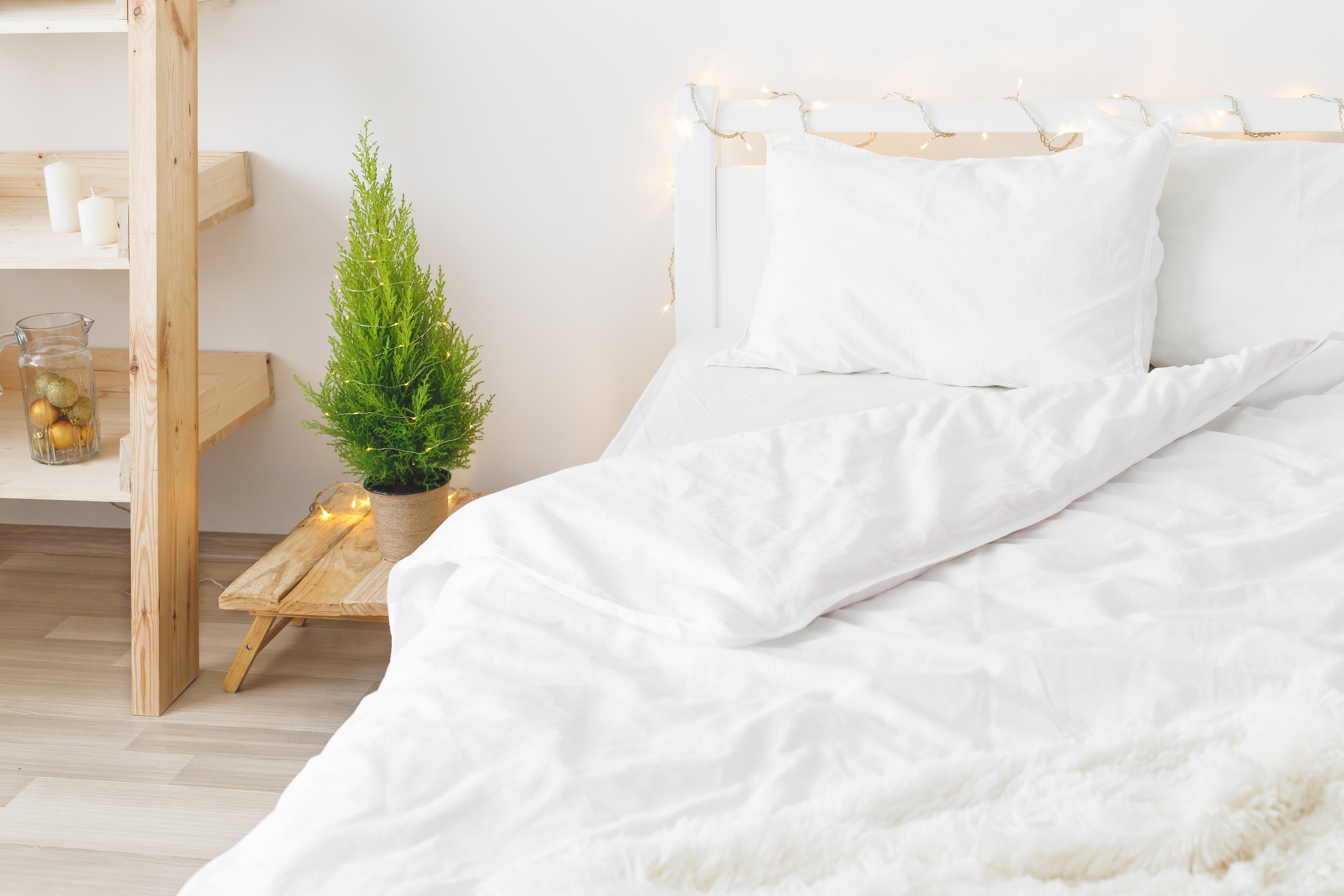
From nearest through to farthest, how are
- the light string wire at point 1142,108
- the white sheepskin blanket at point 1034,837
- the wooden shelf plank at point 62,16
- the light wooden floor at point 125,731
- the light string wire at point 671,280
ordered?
the white sheepskin blanket at point 1034,837
the light wooden floor at point 125,731
the wooden shelf plank at point 62,16
the light string wire at point 1142,108
the light string wire at point 671,280

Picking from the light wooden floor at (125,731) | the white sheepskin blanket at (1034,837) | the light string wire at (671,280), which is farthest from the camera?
the light string wire at (671,280)

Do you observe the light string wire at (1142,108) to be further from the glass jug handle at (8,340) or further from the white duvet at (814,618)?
the glass jug handle at (8,340)

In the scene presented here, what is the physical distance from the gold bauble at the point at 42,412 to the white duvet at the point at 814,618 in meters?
1.06

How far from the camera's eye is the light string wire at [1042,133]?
1721mm

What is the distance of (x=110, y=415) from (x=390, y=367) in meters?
0.71

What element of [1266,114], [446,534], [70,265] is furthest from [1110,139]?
[70,265]

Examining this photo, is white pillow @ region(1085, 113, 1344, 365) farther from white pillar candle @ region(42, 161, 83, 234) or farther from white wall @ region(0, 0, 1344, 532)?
white pillar candle @ region(42, 161, 83, 234)

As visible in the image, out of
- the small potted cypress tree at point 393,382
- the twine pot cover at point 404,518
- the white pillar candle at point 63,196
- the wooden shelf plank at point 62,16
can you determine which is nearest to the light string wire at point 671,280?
the small potted cypress tree at point 393,382

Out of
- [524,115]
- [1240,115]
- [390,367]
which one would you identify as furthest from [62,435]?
[1240,115]

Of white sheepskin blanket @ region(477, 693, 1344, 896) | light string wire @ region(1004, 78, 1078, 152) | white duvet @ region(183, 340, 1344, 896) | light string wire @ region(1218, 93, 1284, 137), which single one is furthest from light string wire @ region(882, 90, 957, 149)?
white sheepskin blanket @ region(477, 693, 1344, 896)

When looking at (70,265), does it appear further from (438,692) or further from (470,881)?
(470,881)

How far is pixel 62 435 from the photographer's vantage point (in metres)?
1.76

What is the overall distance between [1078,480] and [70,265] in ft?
5.05

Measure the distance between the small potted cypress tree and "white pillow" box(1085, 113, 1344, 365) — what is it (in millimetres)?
1068
